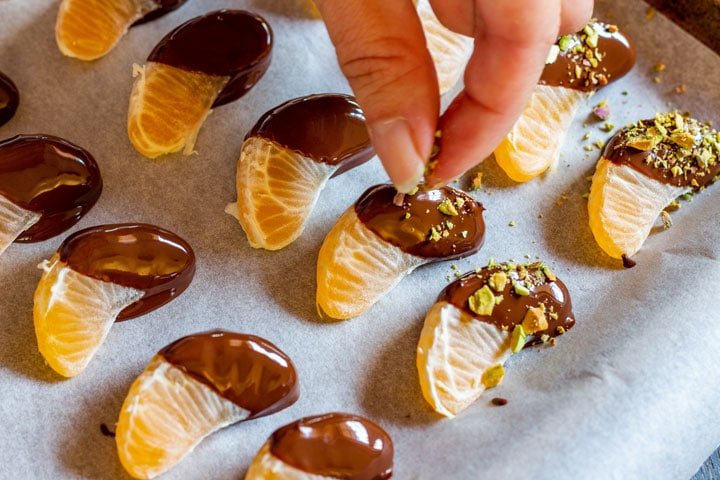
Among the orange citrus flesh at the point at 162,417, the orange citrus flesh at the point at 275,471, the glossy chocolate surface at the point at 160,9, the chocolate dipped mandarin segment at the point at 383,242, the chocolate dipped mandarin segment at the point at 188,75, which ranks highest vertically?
the glossy chocolate surface at the point at 160,9

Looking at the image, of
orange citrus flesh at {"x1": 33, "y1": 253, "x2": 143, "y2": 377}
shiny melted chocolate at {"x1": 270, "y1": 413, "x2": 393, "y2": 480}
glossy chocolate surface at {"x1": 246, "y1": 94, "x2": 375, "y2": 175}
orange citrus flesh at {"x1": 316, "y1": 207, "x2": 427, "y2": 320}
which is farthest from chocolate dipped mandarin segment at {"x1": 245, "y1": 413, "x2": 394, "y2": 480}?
glossy chocolate surface at {"x1": 246, "y1": 94, "x2": 375, "y2": 175}

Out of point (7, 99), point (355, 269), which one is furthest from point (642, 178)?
point (7, 99)

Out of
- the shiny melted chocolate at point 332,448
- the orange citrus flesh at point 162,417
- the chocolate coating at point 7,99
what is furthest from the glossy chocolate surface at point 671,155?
the chocolate coating at point 7,99

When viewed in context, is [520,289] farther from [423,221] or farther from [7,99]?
[7,99]

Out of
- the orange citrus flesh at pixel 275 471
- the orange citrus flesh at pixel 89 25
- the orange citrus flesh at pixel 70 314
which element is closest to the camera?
the orange citrus flesh at pixel 275 471

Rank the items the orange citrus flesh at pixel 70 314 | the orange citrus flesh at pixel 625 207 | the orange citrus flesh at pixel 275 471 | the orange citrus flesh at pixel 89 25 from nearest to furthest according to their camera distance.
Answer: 1. the orange citrus flesh at pixel 275 471
2. the orange citrus flesh at pixel 70 314
3. the orange citrus flesh at pixel 625 207
4. the orange citrus flesh at pixel 89 25

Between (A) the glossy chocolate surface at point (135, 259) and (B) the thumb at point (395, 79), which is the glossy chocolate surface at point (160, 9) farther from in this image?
(B) the thumb at point (395, 79)

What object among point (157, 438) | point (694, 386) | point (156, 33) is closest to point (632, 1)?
point (694, 386)

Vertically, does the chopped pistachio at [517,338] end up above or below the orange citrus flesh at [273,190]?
below

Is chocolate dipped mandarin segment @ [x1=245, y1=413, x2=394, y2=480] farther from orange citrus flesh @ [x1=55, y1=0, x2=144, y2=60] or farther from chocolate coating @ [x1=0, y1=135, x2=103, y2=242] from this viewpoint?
orange citrus flesh @ [x1=55, y1=0, x2=144, y2=60]
